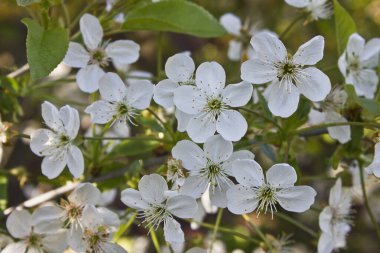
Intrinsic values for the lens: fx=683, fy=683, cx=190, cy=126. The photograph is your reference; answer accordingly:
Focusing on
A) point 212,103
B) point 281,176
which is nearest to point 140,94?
point 212,103

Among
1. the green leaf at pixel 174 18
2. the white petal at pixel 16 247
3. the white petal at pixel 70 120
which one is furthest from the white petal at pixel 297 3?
the white petal at pixel 16 247

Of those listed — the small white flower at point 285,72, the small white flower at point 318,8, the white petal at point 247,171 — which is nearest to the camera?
the white petal at point 247,171

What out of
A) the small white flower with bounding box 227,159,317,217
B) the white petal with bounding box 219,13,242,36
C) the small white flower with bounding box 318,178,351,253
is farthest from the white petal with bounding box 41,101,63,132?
the white petal with bounding box 219,13,242,36

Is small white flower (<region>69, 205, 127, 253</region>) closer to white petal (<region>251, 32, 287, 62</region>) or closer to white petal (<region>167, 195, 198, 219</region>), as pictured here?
white petal (<region>167, 195, 198, 219</region>)

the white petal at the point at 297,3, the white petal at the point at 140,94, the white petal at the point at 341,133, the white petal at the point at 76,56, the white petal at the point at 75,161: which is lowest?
the white petal at the point at 75,161

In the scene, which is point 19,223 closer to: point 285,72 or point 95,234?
point 95,234

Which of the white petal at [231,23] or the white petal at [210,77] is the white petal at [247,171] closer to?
the white petal at [210,77]

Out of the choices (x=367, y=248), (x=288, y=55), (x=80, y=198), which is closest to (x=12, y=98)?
(x=80, y=198)
